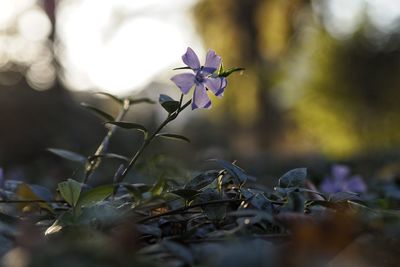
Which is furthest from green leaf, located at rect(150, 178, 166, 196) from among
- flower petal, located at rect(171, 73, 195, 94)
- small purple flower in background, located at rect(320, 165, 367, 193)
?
small purple flower in background, located at rect(320, 165, 367, 193)

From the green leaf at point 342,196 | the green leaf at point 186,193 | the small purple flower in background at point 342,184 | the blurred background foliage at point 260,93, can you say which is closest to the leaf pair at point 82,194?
the green leaf at point 186,193

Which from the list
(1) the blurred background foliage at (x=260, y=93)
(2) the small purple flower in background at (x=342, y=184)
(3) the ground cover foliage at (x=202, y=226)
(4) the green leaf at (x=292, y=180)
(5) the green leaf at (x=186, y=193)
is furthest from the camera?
(1) the blurred background foliage at (x=260, y=93)

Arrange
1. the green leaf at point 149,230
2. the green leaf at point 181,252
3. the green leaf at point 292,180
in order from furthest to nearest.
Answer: the green leaf at point 292,180, the green leaf at point 149,230, the green leaf at point 181,252

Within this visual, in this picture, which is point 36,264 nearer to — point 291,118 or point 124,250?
point 124,250

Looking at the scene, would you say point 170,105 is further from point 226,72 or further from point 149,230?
point 149,230

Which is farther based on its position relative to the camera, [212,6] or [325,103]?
[212,6]

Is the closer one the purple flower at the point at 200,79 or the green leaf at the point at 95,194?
the green leaf at the point at 95,194

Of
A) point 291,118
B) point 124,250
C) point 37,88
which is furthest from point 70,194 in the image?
point 291,118

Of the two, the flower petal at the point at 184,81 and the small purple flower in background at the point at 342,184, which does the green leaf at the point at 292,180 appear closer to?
the flower petal at the point at 184,81
